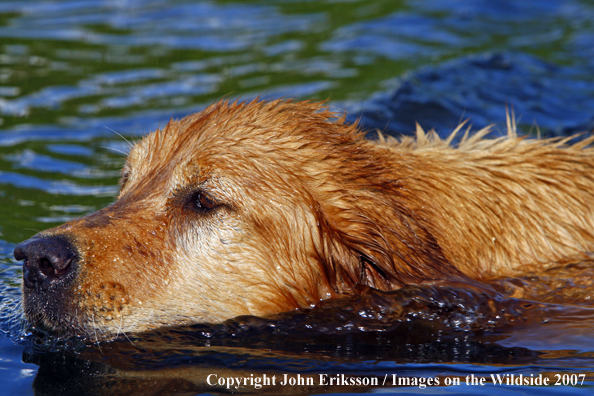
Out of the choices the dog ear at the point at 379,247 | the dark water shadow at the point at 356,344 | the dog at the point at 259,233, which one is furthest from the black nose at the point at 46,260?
the dog ear at the point at 379,247

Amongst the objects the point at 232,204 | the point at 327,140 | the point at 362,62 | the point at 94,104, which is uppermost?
the point at 362,62

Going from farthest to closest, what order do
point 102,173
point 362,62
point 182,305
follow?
point 362,62 < point 102,173 < point 182,305

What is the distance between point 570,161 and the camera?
5750 millimetres

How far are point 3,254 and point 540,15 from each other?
11.2m

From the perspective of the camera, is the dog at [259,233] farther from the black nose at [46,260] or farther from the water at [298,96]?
the water at [298,96]

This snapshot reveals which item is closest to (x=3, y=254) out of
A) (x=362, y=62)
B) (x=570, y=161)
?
(x=570, y=161)

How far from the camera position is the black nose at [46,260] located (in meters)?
4.43

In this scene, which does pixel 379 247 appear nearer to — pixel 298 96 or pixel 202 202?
pixel 202 202

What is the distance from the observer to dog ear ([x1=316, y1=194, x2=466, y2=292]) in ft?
15.7

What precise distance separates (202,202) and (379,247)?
1097mm

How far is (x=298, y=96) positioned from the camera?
10.8 metres

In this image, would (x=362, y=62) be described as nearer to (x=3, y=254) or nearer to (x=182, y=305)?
(x=3, y=254)

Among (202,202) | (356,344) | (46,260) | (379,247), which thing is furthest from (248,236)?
(46,260)

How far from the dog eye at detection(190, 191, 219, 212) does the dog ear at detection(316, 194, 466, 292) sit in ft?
2.10
